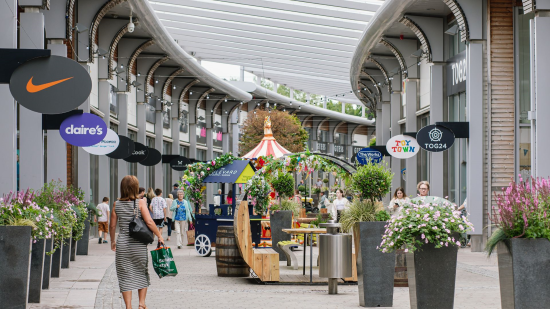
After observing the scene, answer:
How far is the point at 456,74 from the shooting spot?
61.8 feet

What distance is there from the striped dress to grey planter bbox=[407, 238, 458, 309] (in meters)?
3.03

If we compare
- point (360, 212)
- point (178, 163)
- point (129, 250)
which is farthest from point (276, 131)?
point (129, 250)

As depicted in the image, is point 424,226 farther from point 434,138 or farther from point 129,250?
point 434,138

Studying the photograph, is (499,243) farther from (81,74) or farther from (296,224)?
(296,224)

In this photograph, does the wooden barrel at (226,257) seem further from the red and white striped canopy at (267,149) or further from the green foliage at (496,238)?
the red and white striped canopy at (267,149)

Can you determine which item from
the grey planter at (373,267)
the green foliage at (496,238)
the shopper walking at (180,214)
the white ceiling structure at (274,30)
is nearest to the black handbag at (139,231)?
the grey planter at (373,267)

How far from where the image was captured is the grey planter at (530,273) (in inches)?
237

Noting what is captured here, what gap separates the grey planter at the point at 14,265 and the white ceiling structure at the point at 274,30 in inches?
603

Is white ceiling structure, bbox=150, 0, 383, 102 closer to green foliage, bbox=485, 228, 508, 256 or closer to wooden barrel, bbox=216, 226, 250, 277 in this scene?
wooden barrel, bbox=216, 226, 250, 277

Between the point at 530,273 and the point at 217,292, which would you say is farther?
the point at 217,292

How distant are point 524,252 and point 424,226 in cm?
103

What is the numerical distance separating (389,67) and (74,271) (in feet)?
57.9

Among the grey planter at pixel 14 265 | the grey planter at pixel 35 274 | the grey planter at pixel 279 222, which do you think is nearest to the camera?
the grey planter at pixel 14 265

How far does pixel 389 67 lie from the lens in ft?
91.2
